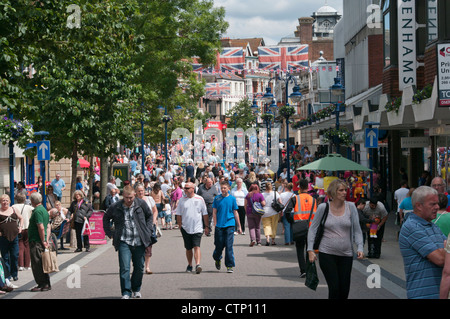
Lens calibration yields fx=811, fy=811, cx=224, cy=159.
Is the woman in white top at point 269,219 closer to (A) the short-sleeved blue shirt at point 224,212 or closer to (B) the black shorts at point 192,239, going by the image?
(A) the short-sleeved blue shirt at point 224,212

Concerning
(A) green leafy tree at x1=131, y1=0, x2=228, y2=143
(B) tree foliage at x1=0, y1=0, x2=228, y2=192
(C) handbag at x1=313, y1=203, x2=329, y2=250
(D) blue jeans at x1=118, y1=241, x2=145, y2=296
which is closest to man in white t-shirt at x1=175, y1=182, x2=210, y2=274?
(D) blue jeans at x1=118, y1=241, x2=145, y2=296

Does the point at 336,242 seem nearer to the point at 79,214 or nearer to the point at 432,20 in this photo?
the point at 79,214

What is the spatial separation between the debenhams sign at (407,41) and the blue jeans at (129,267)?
15277 mm

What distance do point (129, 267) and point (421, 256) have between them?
5.77 meters

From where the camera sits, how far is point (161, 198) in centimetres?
2566

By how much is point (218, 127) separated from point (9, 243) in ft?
254

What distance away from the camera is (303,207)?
14.3 metres

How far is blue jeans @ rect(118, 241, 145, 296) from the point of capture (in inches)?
452

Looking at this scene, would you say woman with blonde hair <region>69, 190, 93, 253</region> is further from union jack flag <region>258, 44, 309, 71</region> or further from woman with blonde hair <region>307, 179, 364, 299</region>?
union jack flag <region>258, 44, 309, 71</region>

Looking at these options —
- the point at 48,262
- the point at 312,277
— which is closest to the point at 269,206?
the point at 48,262

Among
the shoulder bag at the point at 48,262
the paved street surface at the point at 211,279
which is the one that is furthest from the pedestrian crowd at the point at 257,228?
the paved street surface at the point at 211,279

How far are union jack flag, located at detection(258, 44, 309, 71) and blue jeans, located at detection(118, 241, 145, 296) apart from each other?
6062 cm

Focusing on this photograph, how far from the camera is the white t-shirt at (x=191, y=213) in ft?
48.1

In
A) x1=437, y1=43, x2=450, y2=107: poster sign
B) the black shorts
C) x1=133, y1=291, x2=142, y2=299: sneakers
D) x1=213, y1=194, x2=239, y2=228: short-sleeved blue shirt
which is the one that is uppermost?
x1=437, y1=43, x2=450, y2=107: poster sign
